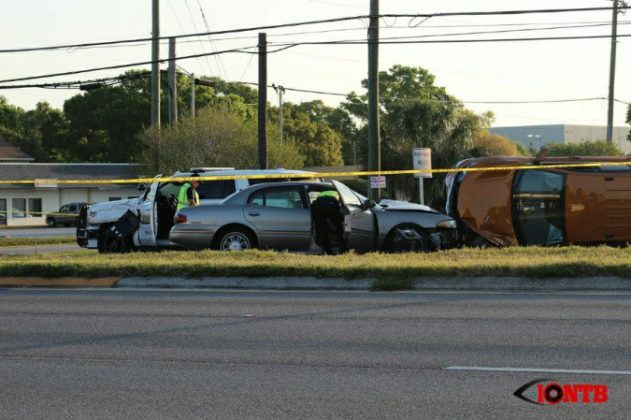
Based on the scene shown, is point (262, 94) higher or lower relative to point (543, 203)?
higher

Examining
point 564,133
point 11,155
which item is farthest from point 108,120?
point 564,133

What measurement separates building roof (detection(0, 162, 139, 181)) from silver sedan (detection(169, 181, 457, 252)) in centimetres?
4418

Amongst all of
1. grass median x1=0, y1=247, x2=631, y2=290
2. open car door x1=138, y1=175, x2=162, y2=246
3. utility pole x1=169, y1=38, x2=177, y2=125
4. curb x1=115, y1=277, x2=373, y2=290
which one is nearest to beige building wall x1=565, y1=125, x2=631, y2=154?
utility pole x1=169, y1=38, x2=177, y2=125

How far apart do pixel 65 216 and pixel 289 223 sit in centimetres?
3909

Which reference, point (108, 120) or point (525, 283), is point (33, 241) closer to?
point (525, 283)

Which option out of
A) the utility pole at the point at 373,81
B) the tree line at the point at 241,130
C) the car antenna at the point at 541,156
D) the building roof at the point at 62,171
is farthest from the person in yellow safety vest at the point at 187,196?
the building roof at the point at 62,171

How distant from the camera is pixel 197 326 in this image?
10828 millimetres

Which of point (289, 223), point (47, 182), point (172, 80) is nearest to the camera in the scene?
point (289, 223)

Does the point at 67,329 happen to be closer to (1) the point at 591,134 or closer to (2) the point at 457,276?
(2) the point at 457,276

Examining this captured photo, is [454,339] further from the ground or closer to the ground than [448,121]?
closer to the ground

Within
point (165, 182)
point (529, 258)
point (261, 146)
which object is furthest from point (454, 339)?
point (261, 146)

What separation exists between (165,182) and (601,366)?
12691 millimetres

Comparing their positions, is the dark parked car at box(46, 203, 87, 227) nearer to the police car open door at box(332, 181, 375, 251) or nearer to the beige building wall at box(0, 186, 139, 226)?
the beige building wall at box(0, 186, 139, 226)

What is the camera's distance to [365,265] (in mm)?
15117
